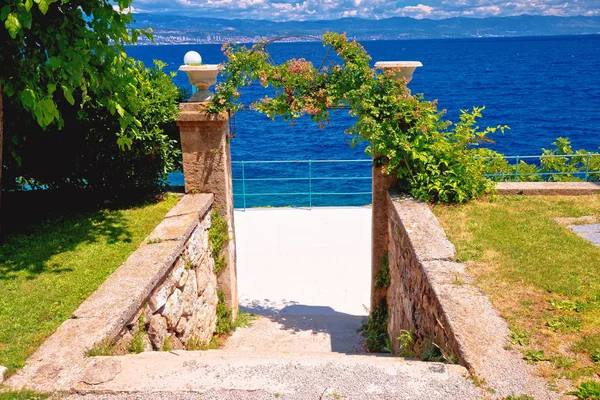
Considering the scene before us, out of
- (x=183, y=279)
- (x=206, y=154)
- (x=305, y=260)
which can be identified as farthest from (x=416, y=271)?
(x=305, y=260)

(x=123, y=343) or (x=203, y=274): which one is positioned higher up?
(x=123, y=343)

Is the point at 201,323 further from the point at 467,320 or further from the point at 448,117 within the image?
the point at 448,117

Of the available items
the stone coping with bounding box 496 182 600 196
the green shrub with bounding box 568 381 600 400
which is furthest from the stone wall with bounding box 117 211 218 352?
the stone coping with bounding box 496 182 600 196

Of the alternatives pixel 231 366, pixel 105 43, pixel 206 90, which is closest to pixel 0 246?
pixel 105 43

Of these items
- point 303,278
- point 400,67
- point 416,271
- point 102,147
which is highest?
point 400,67

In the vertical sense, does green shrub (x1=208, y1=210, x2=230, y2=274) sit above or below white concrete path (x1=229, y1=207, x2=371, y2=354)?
above

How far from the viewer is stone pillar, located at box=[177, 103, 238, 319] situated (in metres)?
6.81

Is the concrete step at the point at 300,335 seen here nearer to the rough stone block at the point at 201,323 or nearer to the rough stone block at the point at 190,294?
the rough stone block at the point at 201,323

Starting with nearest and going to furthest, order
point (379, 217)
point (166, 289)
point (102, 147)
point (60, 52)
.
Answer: point (60, 52) < point (166, 289) < point (102, 147) < point (379, 217)

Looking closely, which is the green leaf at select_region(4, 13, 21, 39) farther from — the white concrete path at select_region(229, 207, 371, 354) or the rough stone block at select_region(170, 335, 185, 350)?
the white concrete path at select_region(229, 207, 371, 354)

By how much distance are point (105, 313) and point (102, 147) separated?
10.6ft

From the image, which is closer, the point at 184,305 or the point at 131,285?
the point at 131,285

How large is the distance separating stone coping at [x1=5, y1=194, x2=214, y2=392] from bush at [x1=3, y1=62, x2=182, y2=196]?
1.20 meters

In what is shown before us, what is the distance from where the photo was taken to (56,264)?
5219 millimetres
